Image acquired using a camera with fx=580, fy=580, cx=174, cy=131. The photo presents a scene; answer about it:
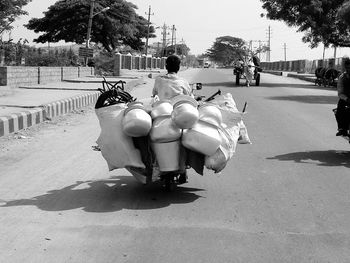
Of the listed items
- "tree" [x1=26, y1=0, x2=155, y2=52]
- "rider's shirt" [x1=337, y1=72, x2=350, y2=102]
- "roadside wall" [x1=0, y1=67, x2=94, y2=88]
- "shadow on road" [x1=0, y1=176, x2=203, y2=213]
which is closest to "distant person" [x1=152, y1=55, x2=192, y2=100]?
"shadow on road" [x1=0, y1=176, x2=203, y2=213]

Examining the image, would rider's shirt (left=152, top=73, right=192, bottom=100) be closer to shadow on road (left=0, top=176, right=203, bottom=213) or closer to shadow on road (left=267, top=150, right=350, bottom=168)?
shadow on road (left=0, top=176, right=203, bottom=213)

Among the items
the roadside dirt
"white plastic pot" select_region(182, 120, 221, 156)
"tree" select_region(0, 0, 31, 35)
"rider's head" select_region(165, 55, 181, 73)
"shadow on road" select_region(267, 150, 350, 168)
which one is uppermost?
"tree" select_region(0, 0, 31, 35)

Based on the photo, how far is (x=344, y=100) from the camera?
9.09m

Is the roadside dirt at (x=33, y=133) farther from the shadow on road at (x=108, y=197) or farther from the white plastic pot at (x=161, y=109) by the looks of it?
the white plastic pot at (x=161, y=109)

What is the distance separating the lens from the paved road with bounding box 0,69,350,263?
15.1ft

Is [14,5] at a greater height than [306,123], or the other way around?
[14,5]

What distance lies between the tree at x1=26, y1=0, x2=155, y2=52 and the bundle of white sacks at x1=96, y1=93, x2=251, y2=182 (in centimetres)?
5397

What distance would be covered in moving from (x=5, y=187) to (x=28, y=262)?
268 cm

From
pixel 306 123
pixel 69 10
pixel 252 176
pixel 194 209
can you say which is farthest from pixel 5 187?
pixel 69 10

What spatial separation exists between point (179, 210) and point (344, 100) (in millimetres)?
4323

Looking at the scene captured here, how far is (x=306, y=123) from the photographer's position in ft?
45.7

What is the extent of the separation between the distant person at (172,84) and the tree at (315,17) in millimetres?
29745

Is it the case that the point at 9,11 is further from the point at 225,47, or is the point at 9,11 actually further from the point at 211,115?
the point at 225,47

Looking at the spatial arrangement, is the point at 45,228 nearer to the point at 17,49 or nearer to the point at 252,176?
the point at 252,176
